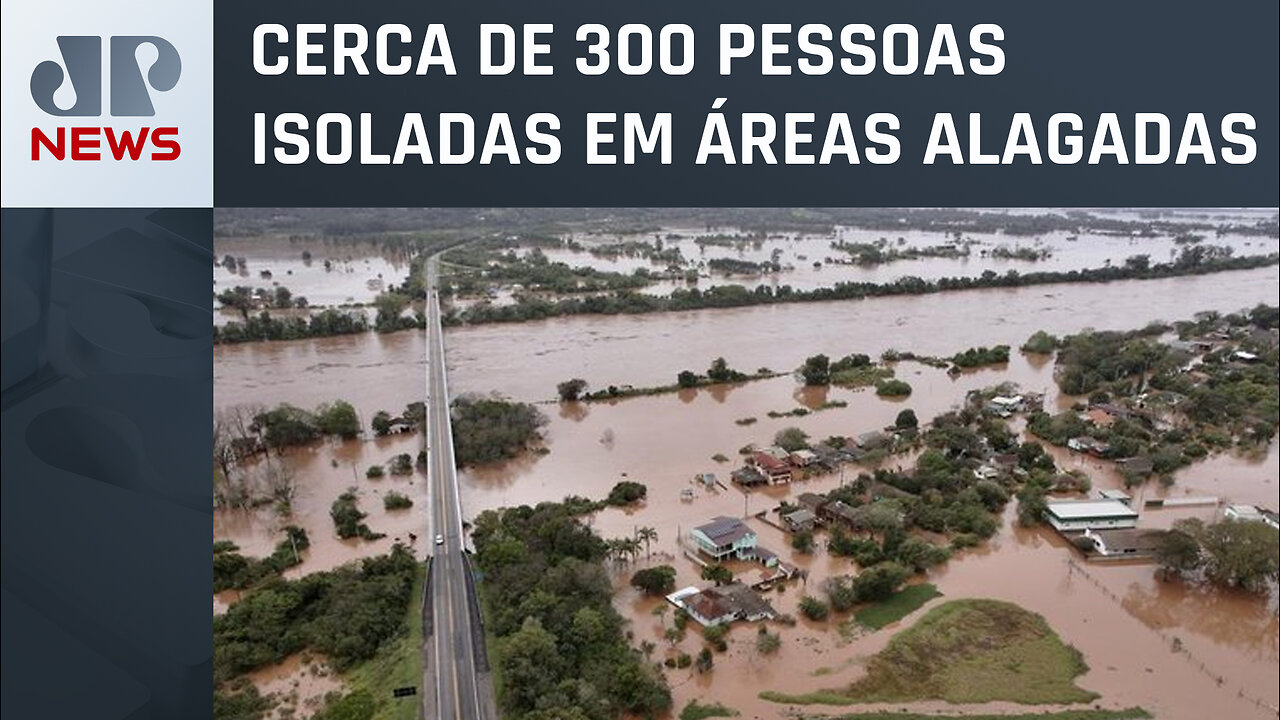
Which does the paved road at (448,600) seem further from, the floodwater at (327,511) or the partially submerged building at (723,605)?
the partially submerged building at (723,605)

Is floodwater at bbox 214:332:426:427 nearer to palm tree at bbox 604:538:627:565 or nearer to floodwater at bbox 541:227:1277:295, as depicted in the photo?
palm tree at bbox 604:538:627:565

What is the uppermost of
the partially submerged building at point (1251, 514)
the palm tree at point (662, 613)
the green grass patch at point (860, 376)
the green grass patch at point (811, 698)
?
the green grass patch at point (860, 376)

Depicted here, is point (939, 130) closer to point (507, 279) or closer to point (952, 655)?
point (952, 655)

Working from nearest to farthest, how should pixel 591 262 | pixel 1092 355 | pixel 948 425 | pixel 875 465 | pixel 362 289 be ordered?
pixel 875 465 < pixel 948 425 < pixel 1092 355 < pixel 362 289 < pixel 591 262

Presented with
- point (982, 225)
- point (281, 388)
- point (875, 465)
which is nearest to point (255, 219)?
point (281, 388)

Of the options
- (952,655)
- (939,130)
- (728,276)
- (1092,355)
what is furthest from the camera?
(728,276)

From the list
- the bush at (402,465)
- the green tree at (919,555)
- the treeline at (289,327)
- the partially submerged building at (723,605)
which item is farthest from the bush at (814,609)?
the treeline at (289,327)
